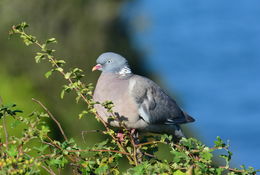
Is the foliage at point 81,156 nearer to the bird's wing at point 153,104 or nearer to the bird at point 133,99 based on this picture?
the bird at point 133,99

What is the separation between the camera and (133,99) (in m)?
4.10

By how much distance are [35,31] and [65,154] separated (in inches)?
232

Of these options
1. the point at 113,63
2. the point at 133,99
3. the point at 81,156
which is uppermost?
the point at 113,63

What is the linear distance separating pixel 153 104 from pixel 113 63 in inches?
16.8

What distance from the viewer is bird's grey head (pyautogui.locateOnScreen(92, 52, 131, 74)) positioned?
429 centimetres

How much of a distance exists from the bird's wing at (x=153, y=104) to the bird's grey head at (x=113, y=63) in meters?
0.12

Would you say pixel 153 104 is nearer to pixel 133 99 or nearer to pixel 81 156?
pixel 133 99

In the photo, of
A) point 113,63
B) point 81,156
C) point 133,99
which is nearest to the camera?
point 81,156

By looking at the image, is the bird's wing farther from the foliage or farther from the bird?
the foliage

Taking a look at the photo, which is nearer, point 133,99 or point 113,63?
point 133,99

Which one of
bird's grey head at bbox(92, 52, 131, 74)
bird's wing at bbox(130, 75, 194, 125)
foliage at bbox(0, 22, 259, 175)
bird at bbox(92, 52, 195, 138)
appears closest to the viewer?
foliage at bbox(0, 22, 259, 175)

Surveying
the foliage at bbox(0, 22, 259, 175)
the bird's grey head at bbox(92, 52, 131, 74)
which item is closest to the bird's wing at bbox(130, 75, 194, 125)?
the bird's grey head at bbox(92, 52, 131, 74)

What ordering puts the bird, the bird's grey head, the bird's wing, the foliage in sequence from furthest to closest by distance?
the bird's grey head → the bird's wing → the bird → the foliage

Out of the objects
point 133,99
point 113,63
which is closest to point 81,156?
point 133,99
